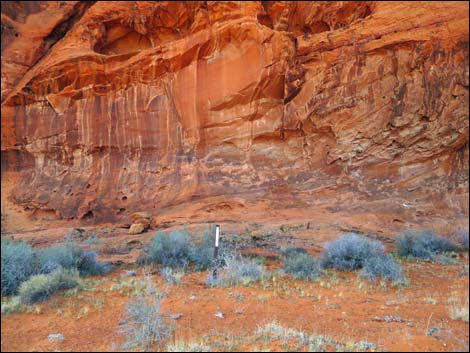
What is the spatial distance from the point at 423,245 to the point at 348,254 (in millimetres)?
3412

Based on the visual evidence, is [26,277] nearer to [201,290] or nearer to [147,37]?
[201,290]

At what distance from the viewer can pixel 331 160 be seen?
659 inches

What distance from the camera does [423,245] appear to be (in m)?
11.0

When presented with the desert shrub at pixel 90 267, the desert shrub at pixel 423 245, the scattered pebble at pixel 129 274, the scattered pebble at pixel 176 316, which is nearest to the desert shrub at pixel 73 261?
the desert shrub at pixel 90 267

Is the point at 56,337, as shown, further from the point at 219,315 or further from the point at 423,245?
the point at 423,245

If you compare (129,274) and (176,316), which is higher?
(176,316)

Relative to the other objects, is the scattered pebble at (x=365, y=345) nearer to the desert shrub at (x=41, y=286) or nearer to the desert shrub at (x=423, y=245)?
the desert shrub at (x=41, y=286)

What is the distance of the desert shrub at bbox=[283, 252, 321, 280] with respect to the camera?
8.02 meters

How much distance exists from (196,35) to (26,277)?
1466 centimetres

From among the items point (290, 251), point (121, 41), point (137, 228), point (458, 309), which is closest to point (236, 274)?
point (290, 251)

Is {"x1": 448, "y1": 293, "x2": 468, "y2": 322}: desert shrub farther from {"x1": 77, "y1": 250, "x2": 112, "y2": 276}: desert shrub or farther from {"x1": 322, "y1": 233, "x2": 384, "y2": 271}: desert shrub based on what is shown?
{"x1": 77, "y1": 250, "x2": 112, "y2": 276}: desert shrub

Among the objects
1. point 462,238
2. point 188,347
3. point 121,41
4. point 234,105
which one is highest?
point 121,41

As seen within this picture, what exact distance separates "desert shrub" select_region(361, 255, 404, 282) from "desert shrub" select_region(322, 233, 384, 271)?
41 cm

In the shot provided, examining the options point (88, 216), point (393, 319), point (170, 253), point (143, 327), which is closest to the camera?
point (143, 327)
